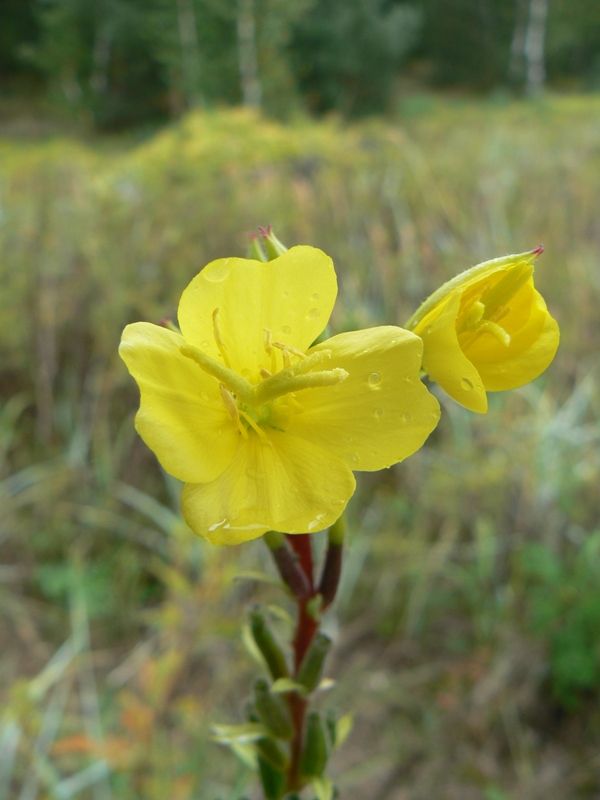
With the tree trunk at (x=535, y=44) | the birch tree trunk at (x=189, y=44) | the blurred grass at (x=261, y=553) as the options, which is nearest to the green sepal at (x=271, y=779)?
the blurred grass at (x=261, y=553)

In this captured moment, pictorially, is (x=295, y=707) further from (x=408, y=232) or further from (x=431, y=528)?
(x=408, y=232)

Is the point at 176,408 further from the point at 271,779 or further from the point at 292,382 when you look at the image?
the point at 271,779

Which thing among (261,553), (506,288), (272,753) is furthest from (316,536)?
(261,553)

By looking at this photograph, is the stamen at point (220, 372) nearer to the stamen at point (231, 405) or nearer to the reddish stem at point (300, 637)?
the stamen at point (231, 405)

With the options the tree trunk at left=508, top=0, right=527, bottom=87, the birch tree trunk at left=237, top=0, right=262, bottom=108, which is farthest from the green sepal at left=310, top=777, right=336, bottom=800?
the tree trunk at left=508, top=0, right=527, bottom=87

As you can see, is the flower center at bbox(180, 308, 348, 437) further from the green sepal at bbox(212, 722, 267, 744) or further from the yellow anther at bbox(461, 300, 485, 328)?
the green sepal at bbox(212, 722, 267, 744)

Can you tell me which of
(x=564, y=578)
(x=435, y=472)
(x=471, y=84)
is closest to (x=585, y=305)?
(x=435, y=472)
